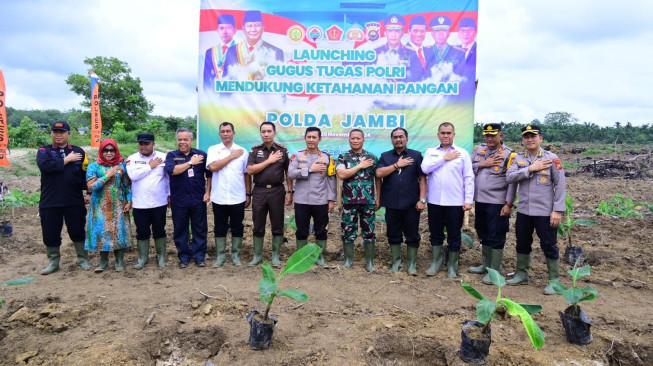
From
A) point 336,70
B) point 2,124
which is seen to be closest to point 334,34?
point 336,70

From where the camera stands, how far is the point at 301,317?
3.20 meters

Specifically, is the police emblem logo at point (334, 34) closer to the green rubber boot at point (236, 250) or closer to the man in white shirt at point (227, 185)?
the man in white shirt at point (227, 185)

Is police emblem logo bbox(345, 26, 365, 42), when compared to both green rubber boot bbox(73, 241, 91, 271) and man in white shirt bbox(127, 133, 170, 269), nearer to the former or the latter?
man in white shirt bbox(127, 133, 170, 269)

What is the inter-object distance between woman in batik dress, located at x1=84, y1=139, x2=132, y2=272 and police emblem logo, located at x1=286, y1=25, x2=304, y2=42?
268cm

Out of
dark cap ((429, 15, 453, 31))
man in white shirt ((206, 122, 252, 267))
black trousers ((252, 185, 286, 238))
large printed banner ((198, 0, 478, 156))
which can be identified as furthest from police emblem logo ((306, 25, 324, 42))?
black trousers ((252, 185, 286, 238))

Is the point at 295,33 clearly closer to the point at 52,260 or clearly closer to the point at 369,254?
the point at 369,254

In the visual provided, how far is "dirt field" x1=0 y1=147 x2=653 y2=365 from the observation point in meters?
2.71

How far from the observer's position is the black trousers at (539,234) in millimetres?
3809

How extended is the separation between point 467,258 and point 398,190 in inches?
58.9

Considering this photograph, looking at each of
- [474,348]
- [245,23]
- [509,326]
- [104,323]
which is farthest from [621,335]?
[245,23]

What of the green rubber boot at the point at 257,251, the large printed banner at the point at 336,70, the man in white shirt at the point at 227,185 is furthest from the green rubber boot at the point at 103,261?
the large printed banner at the point at 336,70

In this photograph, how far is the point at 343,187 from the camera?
437 centimetres

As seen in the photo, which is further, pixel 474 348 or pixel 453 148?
pixel 453 148

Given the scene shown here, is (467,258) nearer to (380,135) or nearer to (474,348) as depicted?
(380,135)
